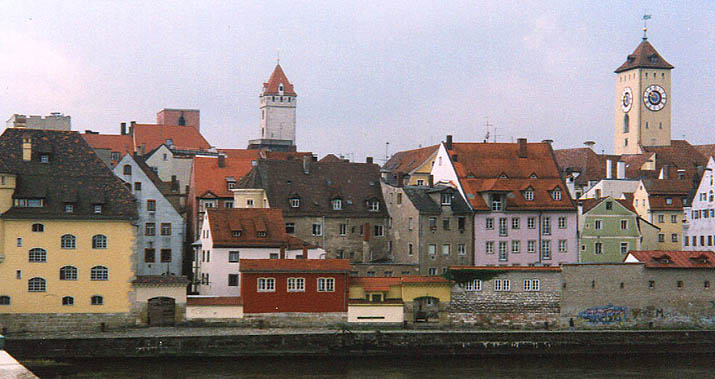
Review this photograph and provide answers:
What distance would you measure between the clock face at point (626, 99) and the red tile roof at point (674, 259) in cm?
8410

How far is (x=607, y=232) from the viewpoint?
74500 mm

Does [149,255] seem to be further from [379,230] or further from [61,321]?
[379,230]

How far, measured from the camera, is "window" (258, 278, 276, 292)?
60.2m

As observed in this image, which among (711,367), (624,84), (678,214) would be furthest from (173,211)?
(624,84)

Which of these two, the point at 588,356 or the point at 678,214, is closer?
the point at 588,356

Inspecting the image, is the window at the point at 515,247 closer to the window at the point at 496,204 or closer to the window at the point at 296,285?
the window at the point at 496,204

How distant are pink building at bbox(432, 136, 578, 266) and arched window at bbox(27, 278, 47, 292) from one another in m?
30.1

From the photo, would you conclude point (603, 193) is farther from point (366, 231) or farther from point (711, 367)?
point (711, 367)

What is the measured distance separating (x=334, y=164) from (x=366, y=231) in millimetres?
6623

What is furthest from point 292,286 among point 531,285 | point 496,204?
point 496,204

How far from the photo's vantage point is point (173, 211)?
70.6 meters

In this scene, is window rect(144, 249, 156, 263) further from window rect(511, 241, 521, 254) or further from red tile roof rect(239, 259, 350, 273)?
window rect(511, 241, 521, 254)

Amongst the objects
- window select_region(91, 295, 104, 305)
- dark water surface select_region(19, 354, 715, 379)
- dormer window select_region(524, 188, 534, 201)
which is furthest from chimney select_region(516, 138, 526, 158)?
window select_region(91, 295, 104, 305)

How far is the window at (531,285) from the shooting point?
6378 centimetres
